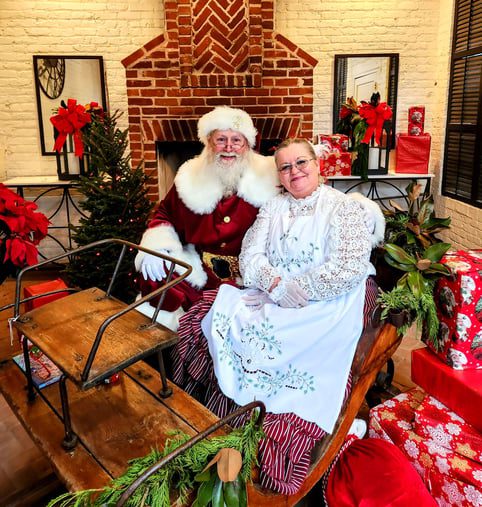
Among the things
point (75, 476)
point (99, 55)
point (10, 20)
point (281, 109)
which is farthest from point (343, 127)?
point (75, 476)

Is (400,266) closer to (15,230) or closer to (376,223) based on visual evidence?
(376,223)

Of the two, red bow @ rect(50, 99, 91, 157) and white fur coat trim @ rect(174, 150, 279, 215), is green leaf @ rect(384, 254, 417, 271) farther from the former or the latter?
red bow @ rect(50, 99, 91, 157)

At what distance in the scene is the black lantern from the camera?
4.07 metres

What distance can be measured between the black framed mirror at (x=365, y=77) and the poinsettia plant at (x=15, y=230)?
317cm

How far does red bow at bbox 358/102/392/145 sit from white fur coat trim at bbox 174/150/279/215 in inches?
69.4

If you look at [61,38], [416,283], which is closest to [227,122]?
[416,283]

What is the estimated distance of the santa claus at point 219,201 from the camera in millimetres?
A: 2424

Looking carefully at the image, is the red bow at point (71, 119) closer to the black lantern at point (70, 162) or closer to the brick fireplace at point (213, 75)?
the black lantern at point (70, 162)

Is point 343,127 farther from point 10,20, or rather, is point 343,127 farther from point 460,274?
point 10,20

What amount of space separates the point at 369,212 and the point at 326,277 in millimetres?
429

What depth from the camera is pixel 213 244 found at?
2480mm

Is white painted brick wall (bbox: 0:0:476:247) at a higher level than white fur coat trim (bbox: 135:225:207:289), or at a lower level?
higher

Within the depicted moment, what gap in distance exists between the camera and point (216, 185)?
2.48 metres

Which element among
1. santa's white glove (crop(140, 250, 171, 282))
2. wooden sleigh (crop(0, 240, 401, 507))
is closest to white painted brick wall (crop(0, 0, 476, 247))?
santa's white glove (crop(140, 250, 171, 282))
